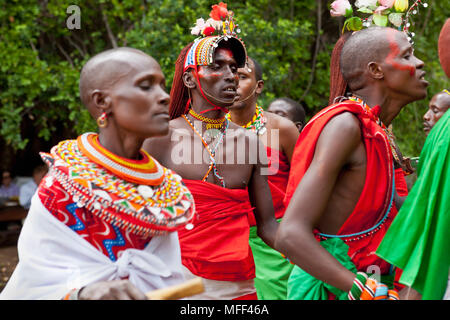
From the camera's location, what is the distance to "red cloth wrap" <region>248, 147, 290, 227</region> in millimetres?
5051

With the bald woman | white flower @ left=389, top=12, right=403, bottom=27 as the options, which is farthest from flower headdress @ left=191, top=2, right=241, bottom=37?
the bald woman

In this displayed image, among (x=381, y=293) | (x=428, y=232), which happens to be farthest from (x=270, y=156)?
(x=428, y=232)

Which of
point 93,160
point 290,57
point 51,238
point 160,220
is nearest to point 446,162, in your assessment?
point 160,220

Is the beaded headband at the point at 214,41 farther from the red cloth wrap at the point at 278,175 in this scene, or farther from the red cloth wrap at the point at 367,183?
the red cloth wrap at the point at 278,175

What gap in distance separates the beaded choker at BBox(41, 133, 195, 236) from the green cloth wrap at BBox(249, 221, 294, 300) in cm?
256

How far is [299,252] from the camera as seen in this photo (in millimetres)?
2523

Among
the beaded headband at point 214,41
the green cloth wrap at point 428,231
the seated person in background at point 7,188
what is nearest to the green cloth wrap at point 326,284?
the green cloth wrap at point 428,231

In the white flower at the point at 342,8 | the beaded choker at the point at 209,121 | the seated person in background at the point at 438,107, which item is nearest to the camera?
the white flower at the point at 342,8

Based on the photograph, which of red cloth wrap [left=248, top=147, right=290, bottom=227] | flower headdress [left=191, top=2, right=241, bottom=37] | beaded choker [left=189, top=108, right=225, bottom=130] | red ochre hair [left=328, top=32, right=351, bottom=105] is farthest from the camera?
red cloth wrap [left=248, top=147, right=290, bottom=227]

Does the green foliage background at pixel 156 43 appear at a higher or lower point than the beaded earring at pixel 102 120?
lower

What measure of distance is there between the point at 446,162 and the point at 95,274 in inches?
53.7

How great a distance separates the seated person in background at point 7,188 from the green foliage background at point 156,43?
287 centimetres

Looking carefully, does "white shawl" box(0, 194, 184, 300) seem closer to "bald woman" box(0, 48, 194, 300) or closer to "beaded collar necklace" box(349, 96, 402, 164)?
"bald woman" box(0, 48, 194, 300)

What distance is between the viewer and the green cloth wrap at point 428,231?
2.19m
